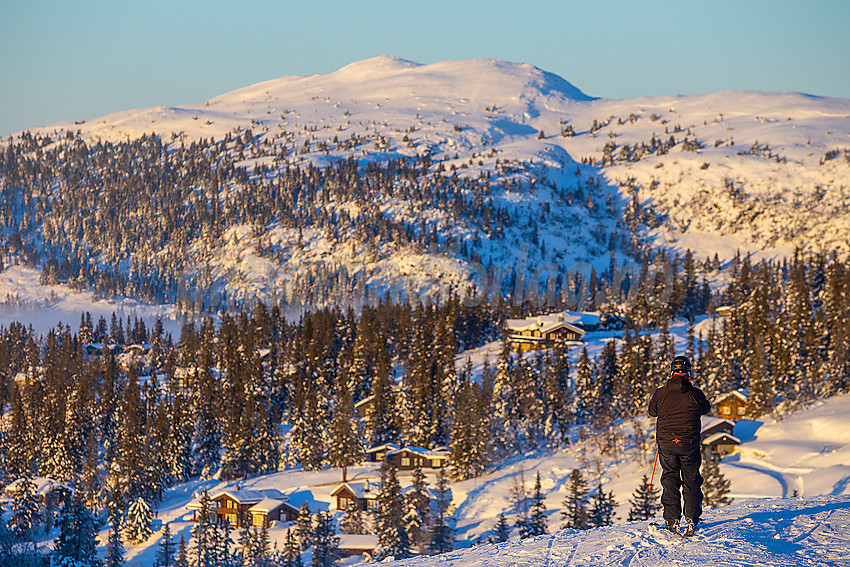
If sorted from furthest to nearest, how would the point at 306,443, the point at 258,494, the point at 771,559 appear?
1. the point at 306,443
2. the point at 258,494
3. the point at 771,559

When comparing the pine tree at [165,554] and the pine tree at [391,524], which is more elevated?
the pine tree at [391,524]

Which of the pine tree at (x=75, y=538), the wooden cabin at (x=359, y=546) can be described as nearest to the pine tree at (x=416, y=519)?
the wooden cabin at (x=359, y=546)

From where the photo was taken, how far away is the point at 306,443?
8994 centimetres

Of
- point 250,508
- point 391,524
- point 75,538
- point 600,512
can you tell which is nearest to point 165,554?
point 75,538

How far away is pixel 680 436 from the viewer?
15.7 m

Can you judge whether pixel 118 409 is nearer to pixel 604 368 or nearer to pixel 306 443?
pixel 306 443

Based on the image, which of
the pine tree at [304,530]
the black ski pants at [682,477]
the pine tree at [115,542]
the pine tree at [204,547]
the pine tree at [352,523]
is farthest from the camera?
the pine tree at [352,523]

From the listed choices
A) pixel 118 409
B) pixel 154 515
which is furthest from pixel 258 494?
pixel 118 409

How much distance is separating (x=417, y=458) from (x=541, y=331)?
142 feet

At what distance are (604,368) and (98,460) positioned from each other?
57.9 m

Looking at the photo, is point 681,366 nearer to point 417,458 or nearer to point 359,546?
point 359,546

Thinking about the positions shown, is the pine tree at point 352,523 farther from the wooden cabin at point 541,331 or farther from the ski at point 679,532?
the wooden cabin at point 541,331

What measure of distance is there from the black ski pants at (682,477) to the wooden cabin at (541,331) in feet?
337

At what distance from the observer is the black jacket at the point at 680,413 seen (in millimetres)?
15609
